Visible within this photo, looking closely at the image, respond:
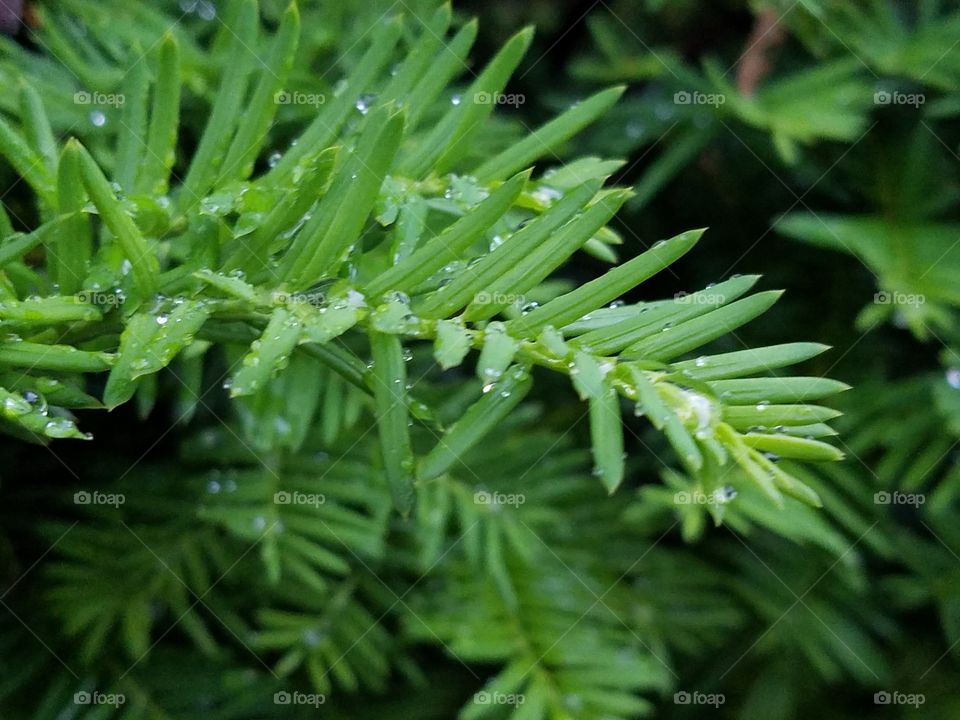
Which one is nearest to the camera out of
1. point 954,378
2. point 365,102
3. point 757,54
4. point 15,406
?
point 15,406

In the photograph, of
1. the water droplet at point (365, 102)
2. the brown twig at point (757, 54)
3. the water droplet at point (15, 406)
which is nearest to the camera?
the water droplet at point (15, 406)

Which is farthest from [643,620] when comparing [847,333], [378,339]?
[378,339]

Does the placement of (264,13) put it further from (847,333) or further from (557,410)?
(847,333)

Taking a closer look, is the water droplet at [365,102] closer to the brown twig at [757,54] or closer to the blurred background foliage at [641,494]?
the blurred background foliage at [641,494]

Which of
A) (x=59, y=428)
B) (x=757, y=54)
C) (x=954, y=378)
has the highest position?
(x=757, y=54)

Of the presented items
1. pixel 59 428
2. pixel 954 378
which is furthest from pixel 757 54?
pixel 59 428

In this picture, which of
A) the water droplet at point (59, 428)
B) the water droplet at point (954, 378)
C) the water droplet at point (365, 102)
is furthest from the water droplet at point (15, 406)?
the water droplet at point (954, 378)

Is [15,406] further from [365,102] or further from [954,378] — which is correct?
[954,378]

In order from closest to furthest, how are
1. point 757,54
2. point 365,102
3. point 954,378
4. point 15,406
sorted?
1. point 15,406
2. point 365,102
3. point 954,378
4. point 757,54
